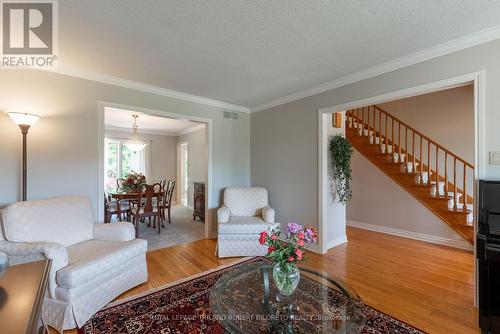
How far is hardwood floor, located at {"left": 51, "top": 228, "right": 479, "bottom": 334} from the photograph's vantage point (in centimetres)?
198

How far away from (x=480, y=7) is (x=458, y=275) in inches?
109

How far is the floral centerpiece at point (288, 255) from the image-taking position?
4.94 feet

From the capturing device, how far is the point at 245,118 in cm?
457

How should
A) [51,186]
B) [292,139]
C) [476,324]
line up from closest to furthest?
1. [476,324]
2. [51,186]
3. [292,139]

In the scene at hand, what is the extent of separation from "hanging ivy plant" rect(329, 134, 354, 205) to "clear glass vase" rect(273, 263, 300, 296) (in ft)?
7.77

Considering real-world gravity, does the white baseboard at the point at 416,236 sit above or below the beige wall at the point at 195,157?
below

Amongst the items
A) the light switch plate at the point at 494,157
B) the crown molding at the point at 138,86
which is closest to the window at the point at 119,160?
the crown molding at the point at 138,86

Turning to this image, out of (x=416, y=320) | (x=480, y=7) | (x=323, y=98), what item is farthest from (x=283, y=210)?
(x=480, y=7)

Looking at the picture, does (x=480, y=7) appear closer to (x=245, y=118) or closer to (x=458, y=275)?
(x=458, y=275)

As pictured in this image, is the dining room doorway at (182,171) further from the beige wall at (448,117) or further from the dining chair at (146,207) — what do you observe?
the beige wall at (448,117)

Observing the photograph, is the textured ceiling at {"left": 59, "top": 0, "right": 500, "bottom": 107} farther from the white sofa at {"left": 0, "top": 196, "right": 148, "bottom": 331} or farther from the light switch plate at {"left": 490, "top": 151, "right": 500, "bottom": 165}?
the white sofa at {"left": 0, "top": 196, "right": 148, "bottom": 331}

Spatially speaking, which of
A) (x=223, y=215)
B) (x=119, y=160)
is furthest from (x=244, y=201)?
(x=119, y=160)

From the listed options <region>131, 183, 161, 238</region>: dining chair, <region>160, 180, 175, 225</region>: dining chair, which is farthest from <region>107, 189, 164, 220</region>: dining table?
<region>160, 180, 175, 225</region>: dining chair

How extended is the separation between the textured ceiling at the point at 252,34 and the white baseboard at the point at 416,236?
3.18m
